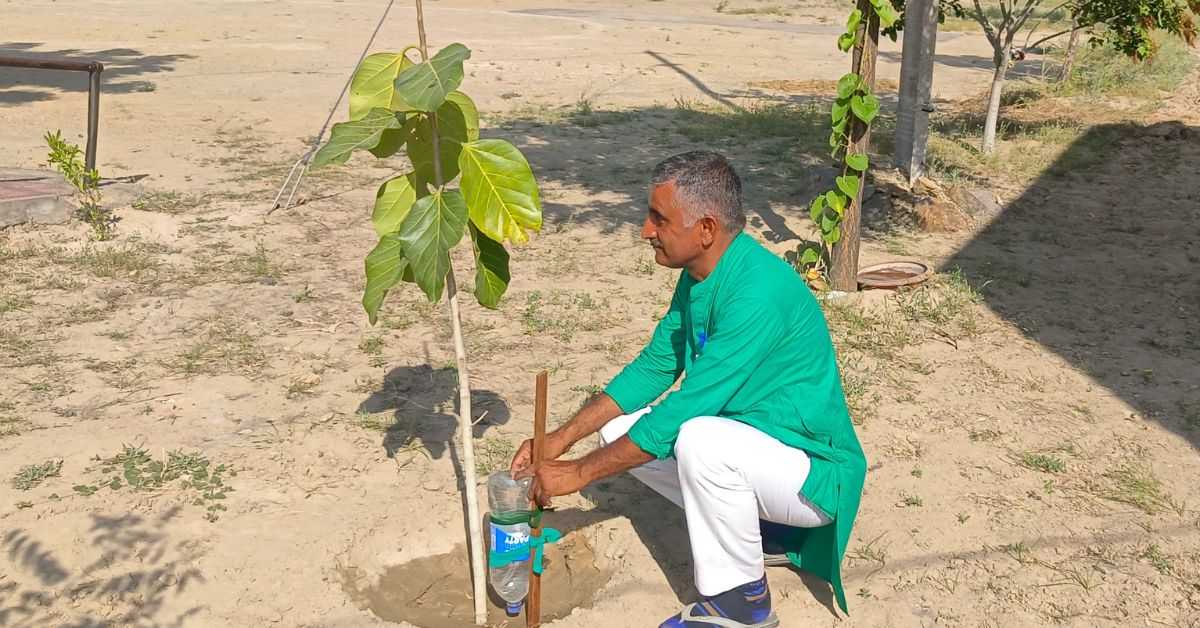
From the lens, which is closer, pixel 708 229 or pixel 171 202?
pixel 708 229

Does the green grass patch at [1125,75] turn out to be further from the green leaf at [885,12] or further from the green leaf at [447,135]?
the green leaf at [447,135]

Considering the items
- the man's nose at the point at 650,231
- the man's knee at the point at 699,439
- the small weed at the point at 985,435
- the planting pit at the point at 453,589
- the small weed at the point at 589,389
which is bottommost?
the planting pit at the point at 453,589

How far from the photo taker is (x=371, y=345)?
516cm

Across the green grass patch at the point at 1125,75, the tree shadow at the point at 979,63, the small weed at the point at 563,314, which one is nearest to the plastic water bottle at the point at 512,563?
the small weed at the point at 563,314

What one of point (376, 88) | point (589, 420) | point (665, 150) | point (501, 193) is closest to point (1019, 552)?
point (589, 420)

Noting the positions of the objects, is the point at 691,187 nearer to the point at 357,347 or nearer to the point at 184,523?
the point at 184,523

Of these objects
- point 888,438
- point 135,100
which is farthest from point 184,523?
point 135,100

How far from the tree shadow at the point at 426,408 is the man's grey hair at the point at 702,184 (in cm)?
168

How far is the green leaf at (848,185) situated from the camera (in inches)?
230

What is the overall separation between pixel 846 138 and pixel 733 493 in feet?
11.4

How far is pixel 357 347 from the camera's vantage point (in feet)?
17.0

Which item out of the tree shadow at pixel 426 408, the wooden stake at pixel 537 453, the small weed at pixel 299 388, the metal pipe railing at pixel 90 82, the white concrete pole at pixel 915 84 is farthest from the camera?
the white concrete pole at pixel 915 84

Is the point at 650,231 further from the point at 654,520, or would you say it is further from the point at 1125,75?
the point at 1125,75

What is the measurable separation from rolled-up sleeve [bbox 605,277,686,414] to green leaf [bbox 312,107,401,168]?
110 cm
